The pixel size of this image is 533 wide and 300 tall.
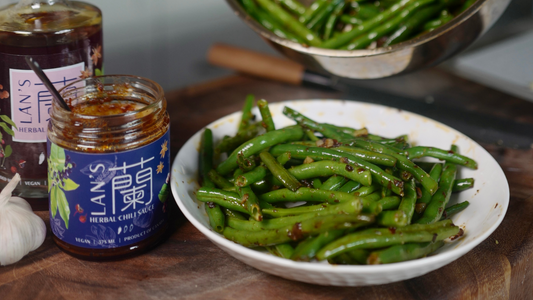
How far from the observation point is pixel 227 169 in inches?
59.6

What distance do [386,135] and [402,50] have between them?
375mm

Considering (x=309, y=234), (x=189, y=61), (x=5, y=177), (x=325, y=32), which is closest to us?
(x=309, y=234)

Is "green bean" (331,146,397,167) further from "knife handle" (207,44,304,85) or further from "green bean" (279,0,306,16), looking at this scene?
"knife handle" (207,44,304,85)

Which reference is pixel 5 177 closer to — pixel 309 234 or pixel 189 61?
pixel 309 234

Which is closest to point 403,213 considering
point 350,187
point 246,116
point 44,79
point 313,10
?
point 350,187

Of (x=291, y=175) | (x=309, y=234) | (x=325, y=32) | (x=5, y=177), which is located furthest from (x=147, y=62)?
(x=309, y=234)

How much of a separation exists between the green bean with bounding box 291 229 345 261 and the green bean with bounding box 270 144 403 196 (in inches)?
9.3

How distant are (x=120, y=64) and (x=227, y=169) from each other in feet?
7.68

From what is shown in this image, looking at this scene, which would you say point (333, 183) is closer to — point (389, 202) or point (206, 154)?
point (389, 202)

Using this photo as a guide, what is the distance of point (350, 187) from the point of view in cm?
138

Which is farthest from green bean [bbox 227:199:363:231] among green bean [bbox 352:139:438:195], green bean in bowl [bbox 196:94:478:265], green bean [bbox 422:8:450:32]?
green bean [bbox 422:8:450:32]

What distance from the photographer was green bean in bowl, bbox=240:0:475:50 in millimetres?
1882

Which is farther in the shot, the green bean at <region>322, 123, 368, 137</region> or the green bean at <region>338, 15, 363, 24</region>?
the green bean at <region>338, 15, 363, 24</region>

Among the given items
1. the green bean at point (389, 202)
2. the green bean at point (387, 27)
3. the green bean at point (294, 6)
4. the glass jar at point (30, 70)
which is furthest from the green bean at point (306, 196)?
the green bean at point (294, 6)
